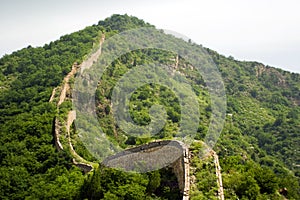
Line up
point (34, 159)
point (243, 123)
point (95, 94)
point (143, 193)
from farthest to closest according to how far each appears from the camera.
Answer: point (243, 123)
point (95, 94)
point (34, 159)
point (143, 193)

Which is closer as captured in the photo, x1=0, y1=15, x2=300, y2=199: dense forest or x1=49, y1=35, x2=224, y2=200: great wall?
x1=49, y1=35, x2=224, y2=200: great wall

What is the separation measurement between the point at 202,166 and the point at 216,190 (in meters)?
2.24

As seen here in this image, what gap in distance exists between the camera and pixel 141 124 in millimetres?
51812

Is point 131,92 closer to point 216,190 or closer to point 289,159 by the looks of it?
point 289,159

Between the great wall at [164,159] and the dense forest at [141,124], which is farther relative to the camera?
the dense forest at [141,124]

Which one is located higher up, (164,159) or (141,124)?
(141,124)

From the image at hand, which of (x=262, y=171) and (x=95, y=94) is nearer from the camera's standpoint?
(x=262, y=171)

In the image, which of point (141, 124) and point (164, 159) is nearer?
point (164, 159)

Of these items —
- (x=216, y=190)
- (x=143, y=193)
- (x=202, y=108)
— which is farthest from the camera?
(x=202, y=108)

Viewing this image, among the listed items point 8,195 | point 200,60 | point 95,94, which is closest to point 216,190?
point 8,195

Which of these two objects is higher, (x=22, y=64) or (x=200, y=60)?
(x=200, y=60)

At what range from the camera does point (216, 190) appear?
23.0 m

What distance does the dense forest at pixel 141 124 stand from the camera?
25922mm

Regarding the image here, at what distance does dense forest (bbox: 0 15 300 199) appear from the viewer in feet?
85.0
